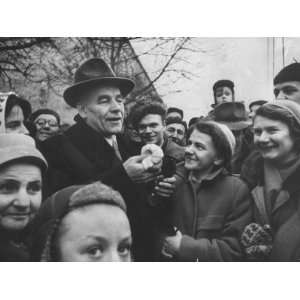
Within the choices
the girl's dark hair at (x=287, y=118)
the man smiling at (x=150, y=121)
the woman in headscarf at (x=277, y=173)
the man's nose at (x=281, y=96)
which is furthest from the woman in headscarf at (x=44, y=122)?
the man's nose at (x=281, y=96)

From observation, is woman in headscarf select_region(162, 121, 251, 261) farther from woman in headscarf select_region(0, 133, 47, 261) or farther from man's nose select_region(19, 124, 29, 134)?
man's nose select_region(19, 124, 29, 134)

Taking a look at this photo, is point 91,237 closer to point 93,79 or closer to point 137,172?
point 137,172

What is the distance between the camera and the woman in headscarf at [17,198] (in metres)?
4.34

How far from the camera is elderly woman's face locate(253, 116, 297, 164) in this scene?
4.51m

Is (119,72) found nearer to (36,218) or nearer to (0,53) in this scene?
(0,53)

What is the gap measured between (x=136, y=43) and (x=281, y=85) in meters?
1.45

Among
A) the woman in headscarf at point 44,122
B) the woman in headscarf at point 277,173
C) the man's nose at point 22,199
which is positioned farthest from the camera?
the woman in headscarf at point 44,122

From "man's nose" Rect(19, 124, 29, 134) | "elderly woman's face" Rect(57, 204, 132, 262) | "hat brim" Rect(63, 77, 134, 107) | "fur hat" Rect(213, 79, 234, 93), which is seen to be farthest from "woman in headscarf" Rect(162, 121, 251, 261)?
"man's nose" Rect(19, 124, 29, 134)

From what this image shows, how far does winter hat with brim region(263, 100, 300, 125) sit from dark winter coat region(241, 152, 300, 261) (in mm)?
499

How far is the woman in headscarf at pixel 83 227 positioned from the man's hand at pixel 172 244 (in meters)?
0.34

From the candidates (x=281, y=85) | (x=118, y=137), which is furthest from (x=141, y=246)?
(x=281, y=85)

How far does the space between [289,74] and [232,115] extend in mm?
686

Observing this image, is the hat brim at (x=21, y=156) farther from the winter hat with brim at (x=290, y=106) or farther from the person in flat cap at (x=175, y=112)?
the winter hat with brim at (x=290, y=106)

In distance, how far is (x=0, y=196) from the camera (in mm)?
4348
